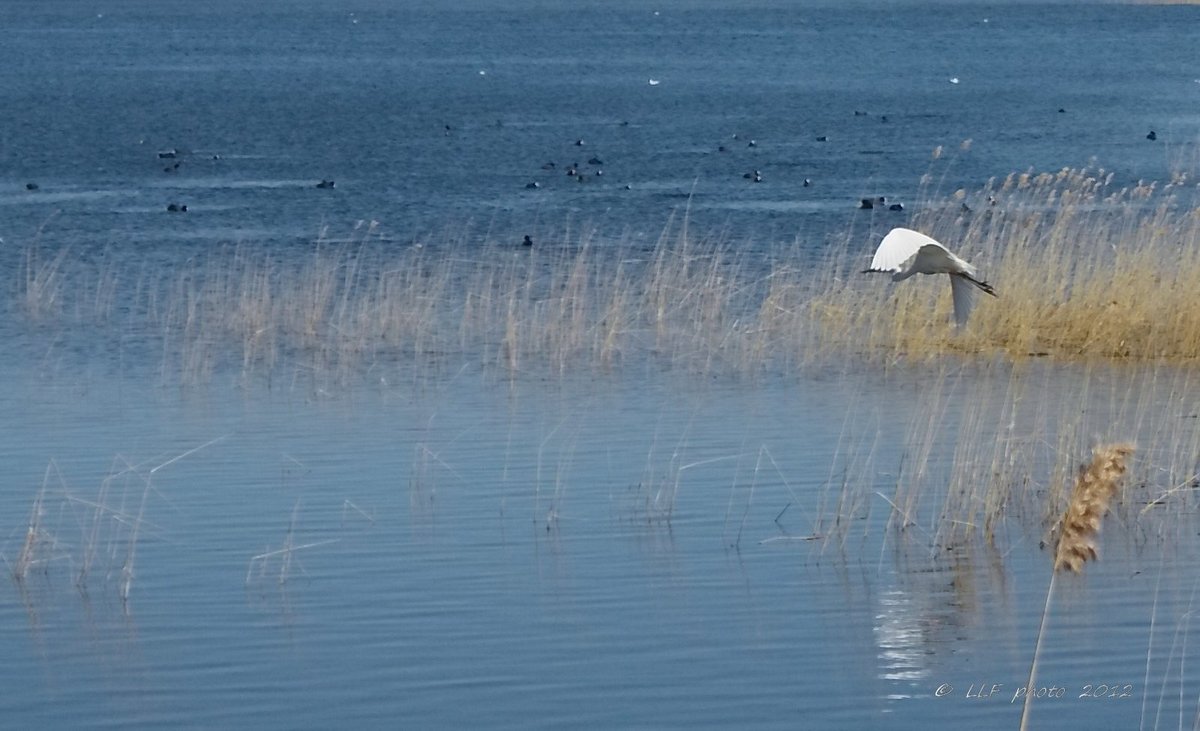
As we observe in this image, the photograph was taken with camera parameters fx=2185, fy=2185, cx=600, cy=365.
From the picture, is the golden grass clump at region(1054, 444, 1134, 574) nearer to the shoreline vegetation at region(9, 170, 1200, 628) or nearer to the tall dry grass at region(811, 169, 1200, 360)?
the shoreline vegetation at region(9, 170, 1200, 628)

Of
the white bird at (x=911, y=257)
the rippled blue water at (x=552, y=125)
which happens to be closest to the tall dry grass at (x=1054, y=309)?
the white bird at (x=911, y=257)

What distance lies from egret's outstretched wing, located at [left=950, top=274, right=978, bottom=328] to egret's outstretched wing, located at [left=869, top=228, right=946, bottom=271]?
1.08 m

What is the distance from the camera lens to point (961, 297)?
12586mm

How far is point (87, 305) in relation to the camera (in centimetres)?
1806

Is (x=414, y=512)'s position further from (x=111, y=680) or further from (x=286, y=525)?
(x=111, y=680)

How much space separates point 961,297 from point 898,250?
48.3 inches

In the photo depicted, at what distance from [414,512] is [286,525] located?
2.01ft

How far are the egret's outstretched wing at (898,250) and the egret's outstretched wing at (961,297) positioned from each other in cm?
108

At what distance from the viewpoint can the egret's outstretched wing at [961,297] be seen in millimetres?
12570

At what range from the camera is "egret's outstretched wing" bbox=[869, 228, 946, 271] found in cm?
1140

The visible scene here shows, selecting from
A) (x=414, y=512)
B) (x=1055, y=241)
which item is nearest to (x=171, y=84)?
(x=1055, y=241)

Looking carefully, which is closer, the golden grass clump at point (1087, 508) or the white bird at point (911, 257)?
the golden grass clump at point (1087, 508)

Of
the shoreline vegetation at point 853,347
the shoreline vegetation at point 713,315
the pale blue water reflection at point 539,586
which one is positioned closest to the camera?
the pale blue water reflection at point 539,586

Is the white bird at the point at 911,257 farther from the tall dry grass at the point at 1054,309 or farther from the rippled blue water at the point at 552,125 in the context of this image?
the rippled blue water at the point at 552,125
